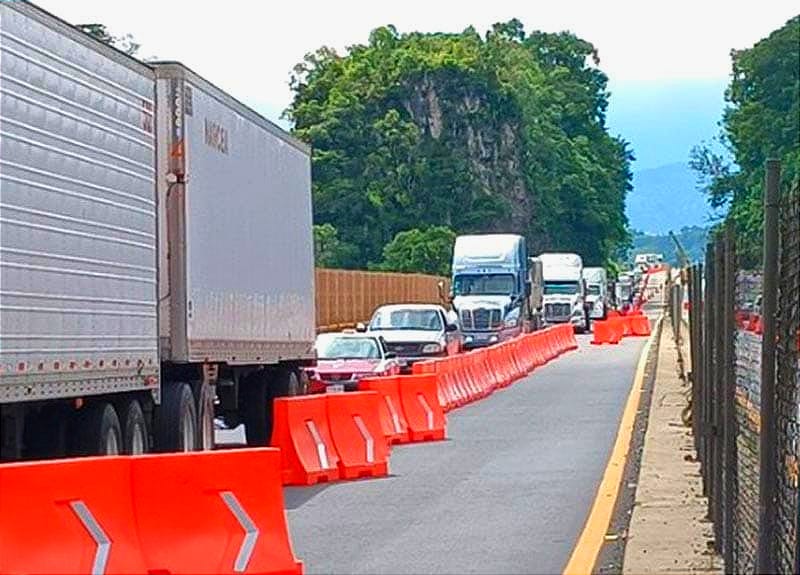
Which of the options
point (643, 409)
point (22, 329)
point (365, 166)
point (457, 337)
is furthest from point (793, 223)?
point (365, 166)

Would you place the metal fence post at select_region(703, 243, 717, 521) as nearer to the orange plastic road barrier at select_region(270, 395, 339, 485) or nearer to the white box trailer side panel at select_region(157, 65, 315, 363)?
the orange plastic road barrier at select_region(270, 395, 339, 485)

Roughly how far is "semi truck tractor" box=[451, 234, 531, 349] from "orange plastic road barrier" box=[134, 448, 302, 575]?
158ft

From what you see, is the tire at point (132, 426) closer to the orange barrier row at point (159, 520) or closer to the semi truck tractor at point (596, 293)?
the orange barrier row at point (159, 520)

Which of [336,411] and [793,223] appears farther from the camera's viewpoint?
[336,411]

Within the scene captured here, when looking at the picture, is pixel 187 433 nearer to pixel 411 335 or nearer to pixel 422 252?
pixel 411 335

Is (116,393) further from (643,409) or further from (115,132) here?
(643,409)

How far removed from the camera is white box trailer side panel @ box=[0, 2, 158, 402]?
13.7m

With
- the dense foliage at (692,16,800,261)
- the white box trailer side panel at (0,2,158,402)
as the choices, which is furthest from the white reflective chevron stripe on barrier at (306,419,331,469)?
the dense foliage at (692,16,800,261)

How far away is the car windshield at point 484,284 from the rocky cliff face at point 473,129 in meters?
36.2

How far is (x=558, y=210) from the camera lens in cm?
11338

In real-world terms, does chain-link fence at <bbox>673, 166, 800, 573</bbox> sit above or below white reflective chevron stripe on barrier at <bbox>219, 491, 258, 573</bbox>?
above

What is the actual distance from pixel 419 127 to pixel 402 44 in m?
11.0

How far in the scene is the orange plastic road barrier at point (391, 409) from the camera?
23.0 m

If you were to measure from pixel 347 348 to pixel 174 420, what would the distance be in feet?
44.5
